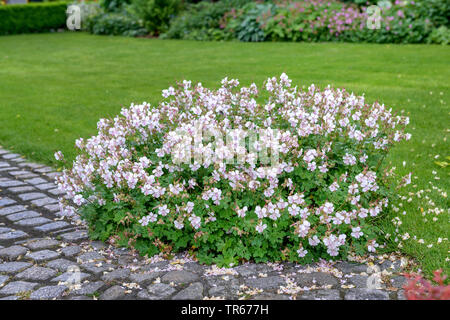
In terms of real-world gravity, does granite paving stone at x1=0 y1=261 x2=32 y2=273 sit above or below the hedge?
below

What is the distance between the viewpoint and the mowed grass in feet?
18.6

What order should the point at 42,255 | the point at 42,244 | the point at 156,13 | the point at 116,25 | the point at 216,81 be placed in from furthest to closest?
1. the point at 116,25
2. the point at 156,13
3. the point at 216,81
4. the point at 42,244
5. the point at 42,255

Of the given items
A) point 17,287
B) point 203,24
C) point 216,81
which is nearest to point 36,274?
point 17,287

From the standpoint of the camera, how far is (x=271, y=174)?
11.9 ft

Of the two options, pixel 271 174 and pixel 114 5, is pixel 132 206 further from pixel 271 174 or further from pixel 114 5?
pixel 114 5

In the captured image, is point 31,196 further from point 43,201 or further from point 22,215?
point 22,215

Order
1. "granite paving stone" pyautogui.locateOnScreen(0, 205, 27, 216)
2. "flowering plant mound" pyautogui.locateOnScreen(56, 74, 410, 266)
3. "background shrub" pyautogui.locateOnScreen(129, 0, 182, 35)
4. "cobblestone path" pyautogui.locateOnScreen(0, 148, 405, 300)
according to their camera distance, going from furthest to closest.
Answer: "background shrub" pyautogui.locateOnScreen(129, 0, 182, 35) → "granite paving stone" pyautogui.locateOnScreen(0, 205, 27, 216) → "flowering plant mound" pyautogui.locateOnScreen(56, 74, 410, 266) → "cobblestone path" pyautogui.locateOnScreen(0, 148, 405, 300)

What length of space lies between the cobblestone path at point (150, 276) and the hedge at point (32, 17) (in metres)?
19.1

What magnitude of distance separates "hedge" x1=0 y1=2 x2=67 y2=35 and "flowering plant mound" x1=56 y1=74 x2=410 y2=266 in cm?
1916

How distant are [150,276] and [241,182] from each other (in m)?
0.92

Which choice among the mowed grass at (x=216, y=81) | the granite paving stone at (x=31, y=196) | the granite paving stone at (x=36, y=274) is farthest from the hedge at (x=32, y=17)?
the granite paving stone at (x=36, y=274)

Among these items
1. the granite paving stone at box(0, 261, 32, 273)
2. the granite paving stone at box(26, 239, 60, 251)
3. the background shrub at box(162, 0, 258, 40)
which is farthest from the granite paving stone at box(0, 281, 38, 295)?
the background shrub at box(162, 0, 258, 40)

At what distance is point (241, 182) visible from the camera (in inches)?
149

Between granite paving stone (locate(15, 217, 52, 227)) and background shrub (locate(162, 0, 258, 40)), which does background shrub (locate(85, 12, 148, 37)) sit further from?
granite paving stone (locate(15, 217, 52, 227))
